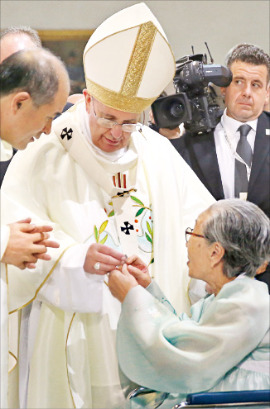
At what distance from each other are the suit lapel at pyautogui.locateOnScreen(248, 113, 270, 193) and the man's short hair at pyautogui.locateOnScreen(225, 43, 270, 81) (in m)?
0.22

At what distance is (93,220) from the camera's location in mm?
3047

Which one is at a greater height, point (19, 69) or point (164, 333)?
point (19, 69)

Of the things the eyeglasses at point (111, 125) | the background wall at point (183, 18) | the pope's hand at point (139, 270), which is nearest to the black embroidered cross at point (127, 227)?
the pope's hand at point (139, 270)

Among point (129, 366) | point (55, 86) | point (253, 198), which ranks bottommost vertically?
point (129, 366)

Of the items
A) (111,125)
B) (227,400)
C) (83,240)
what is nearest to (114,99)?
(111,125)

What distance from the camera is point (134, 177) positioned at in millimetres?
3191

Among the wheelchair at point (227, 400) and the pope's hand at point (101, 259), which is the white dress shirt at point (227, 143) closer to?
the pope's hand at point (101, 259)

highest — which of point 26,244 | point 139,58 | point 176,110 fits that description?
point 139,58

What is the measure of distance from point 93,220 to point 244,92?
3.64ft

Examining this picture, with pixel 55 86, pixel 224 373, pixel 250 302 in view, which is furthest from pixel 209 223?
pixel 55 86

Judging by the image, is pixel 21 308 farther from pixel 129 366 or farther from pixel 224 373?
pixel 224 373

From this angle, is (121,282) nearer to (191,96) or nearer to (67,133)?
(67,133)

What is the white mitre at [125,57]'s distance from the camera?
2979mm

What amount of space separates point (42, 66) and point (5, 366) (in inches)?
38.0
